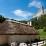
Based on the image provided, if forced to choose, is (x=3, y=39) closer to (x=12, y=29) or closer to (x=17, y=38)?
(x=12, y=29)

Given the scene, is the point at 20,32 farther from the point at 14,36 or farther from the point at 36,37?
the point at 36,37

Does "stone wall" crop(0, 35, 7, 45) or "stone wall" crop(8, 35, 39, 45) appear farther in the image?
"stone wall" crop(8, 35, 39, 45)

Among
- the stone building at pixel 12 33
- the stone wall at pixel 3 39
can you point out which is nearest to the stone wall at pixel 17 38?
the stone building at pixel 12 33

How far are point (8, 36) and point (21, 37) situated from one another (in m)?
2.07

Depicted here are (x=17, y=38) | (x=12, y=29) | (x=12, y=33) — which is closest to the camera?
(x=12, y=33)

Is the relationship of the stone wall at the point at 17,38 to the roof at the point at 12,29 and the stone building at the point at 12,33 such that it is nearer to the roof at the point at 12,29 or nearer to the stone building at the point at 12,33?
the stone building at the point at 12,33

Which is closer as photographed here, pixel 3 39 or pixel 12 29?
pixel 3 39

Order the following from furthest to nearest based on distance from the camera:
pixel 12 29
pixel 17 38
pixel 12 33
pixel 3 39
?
pixel 17 38, pixel 12 29, pixel 3 39, pixel 12 33

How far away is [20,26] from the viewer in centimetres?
2297

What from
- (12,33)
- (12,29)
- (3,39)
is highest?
(12,29)

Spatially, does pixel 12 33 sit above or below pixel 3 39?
above

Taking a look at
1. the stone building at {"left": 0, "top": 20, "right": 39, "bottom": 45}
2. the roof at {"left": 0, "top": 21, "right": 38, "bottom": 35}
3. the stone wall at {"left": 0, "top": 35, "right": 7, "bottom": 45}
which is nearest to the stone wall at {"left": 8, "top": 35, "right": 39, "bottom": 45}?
the stone building at {"left": 0, "top": 20, "right": 39, "bottom": 45}

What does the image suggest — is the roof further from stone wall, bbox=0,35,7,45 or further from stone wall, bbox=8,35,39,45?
stone wall, bbox=0,35,7,45

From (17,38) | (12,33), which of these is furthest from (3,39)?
(17,38)
